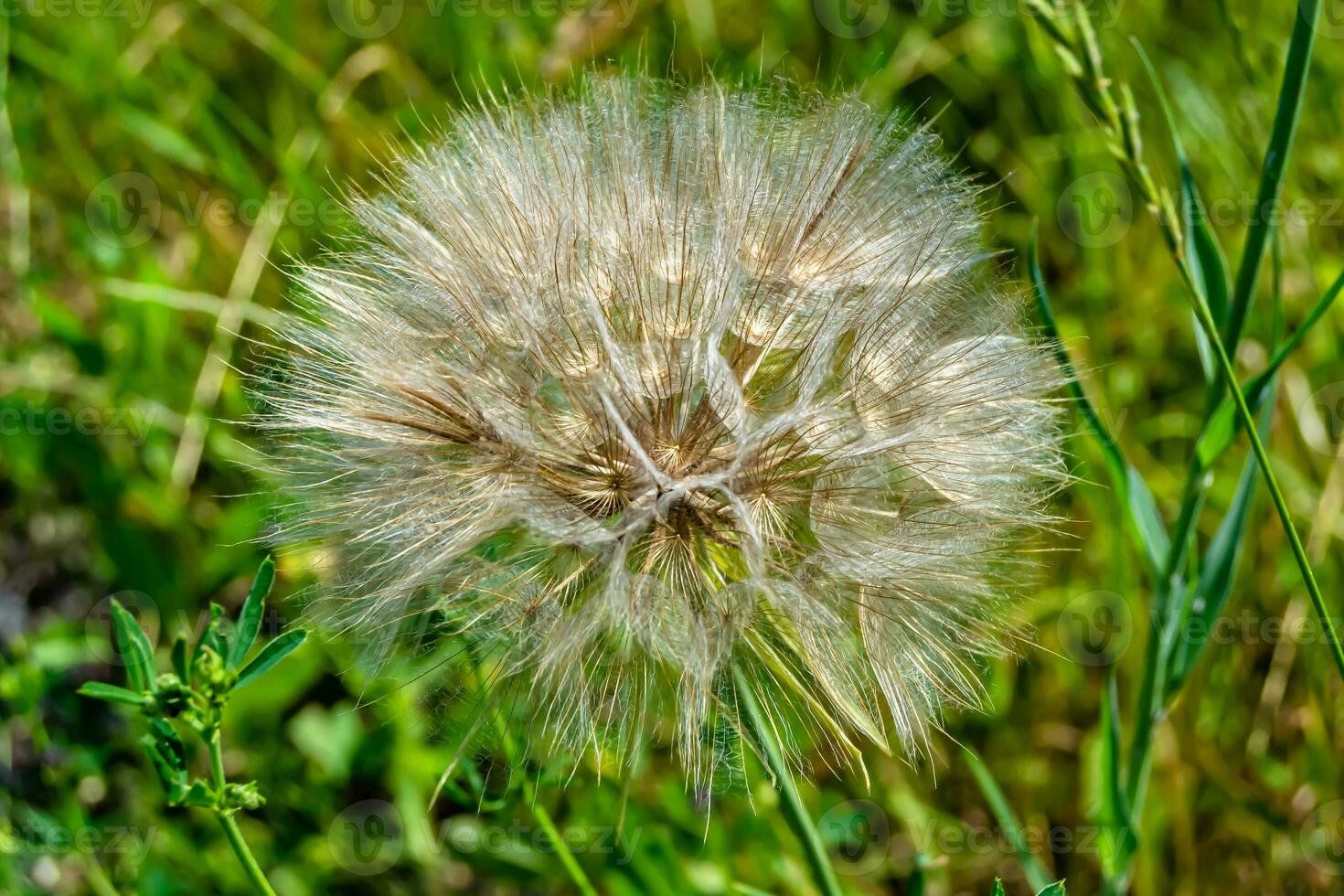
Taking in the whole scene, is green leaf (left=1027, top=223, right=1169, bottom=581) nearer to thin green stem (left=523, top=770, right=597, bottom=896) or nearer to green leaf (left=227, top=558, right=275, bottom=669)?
thin green stem (left=523, top=770, right=597, bottom=896)

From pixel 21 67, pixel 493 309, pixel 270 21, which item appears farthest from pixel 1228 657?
pixel 21 67

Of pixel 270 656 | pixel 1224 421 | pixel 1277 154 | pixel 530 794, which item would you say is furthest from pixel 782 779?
pixel 1277 154

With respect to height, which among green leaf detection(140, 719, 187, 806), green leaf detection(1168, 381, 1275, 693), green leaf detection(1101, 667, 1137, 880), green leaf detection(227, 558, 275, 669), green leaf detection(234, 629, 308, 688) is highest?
green leaf detection(227, 558, 275, 669)

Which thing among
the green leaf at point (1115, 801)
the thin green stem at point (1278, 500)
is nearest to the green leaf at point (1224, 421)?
the thin green stem at point (1278, 500)

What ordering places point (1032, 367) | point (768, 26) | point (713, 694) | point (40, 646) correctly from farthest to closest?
1. point (768, 26)
2. point (40, 646)
3. point (1032, 367)
4. point (713, 694)

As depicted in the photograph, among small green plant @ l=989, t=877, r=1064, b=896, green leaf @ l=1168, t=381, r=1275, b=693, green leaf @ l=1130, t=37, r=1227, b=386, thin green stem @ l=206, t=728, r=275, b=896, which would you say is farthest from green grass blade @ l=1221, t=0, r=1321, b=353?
thin green stem @ l=206, t=728, r=275, b=896

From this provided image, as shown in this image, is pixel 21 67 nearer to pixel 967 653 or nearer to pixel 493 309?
pixel 493 309
